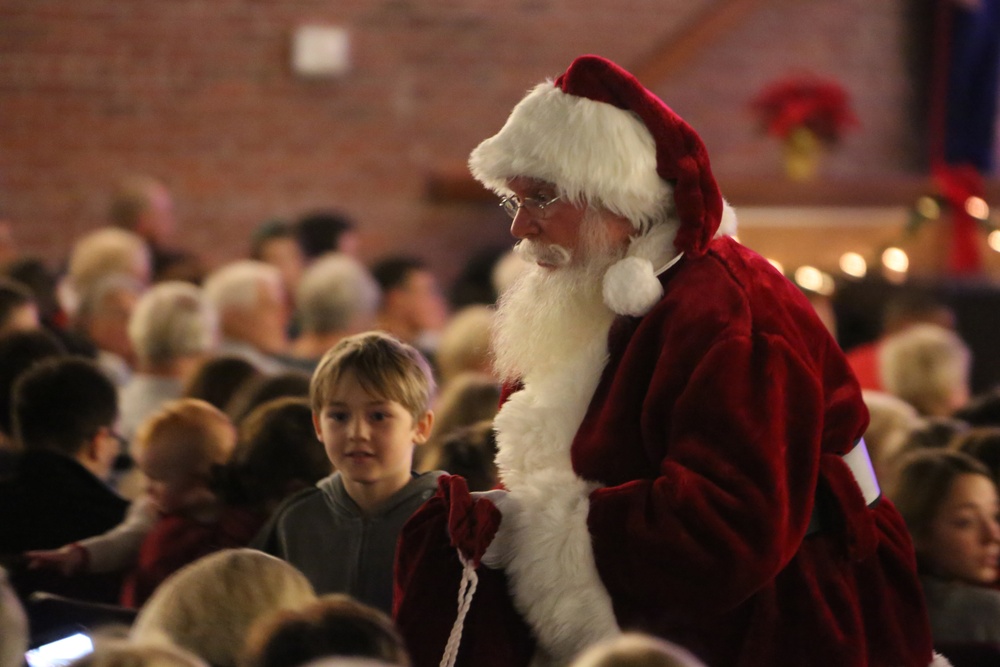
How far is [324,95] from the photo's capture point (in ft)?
23.2

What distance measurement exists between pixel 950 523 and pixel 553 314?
3.14 ft

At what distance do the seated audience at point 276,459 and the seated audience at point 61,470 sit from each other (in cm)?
36

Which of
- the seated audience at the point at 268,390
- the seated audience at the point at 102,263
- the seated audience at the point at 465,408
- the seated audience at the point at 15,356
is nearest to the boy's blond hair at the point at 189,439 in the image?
the seated audience at the point at 268,390

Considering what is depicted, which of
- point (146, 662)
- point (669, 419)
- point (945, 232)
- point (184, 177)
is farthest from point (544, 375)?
point (184, 177)

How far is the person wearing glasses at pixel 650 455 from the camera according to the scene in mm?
1871

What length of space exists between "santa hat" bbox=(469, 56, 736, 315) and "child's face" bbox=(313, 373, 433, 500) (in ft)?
1.60

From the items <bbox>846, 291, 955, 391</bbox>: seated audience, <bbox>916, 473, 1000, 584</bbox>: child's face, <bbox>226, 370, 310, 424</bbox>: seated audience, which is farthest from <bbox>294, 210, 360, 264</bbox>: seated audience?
<bbox>916, 473, 1000, 584</bbox>: child's face

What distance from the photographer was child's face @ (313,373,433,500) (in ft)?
7.87

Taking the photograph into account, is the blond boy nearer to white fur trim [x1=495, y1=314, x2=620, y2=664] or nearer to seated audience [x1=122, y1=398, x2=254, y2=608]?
seated audience [x1=122, y1=398, x2=254, y2=608]

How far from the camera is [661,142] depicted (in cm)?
208

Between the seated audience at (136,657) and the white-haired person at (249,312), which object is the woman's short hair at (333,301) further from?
the seated audience at (136,657)

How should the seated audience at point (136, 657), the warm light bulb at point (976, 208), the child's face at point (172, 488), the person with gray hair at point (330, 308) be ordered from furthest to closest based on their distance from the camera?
the warm light bulb at point (976, 208), the person with gray hair at point (330, 308), the child's face at point (172, 488), the seated audience at point (136, 657)

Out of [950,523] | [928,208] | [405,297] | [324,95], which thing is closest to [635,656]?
[950,523]

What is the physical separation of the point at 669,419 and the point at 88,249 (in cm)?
402
